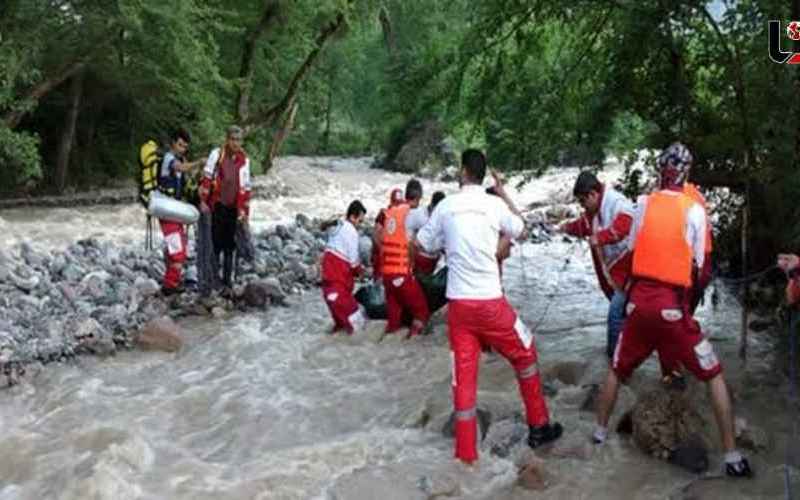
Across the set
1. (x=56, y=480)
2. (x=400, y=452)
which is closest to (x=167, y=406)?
(x=56, y=480)

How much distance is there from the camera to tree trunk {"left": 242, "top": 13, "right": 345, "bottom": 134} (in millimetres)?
23281

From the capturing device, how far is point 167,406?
7.39 metres

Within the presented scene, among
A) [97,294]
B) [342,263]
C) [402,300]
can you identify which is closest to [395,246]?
[402,300]

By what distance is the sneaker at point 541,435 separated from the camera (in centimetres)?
586

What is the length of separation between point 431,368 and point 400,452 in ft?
6.49

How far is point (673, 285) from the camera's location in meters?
5.24

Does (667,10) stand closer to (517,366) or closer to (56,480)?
(517,366)

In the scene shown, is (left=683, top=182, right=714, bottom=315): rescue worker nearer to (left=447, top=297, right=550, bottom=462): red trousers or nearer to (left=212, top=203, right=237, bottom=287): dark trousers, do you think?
(left=447, top=297, right=550, bottom=462): red trousers

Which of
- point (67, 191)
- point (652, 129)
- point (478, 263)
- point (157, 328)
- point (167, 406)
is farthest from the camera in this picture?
point (67, 191)

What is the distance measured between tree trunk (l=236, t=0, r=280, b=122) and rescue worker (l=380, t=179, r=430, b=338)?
13376mm

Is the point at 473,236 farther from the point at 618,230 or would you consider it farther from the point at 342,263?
the point at 342,263

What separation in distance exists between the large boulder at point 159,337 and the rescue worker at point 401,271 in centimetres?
209

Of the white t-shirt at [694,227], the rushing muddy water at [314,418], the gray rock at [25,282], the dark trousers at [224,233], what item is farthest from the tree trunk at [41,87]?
the white t-shirt at [694,227]

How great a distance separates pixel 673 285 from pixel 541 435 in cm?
133
